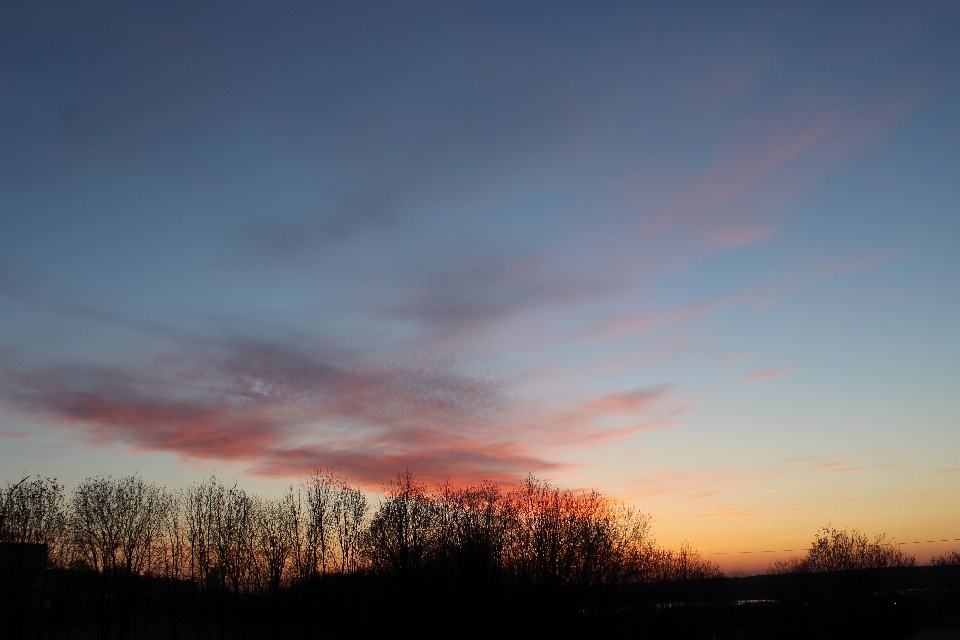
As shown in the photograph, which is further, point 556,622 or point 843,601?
point 843,601

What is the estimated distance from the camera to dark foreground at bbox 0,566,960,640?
2174 inches

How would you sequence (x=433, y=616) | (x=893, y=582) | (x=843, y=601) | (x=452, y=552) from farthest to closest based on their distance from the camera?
(x=893, y=582), (x=843, y=601), (x=452, y=552), (x=433, y=616)

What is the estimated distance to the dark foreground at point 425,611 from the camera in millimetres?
55219

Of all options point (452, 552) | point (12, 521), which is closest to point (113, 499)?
point (12, 521)

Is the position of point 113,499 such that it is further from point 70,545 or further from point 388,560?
point 388,560

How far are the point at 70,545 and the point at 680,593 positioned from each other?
75443 mm

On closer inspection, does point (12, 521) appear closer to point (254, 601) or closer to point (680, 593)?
point (254, 601)

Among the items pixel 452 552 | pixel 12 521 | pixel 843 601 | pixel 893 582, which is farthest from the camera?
pixel 893 582

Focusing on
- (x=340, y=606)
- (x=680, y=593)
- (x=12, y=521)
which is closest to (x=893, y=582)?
(x=680, y=593)

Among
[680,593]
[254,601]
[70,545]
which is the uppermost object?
[70,545]

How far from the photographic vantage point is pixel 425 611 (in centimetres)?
A: 5738

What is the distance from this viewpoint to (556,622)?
189 feet

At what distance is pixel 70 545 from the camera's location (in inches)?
2251

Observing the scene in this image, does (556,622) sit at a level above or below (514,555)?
below
